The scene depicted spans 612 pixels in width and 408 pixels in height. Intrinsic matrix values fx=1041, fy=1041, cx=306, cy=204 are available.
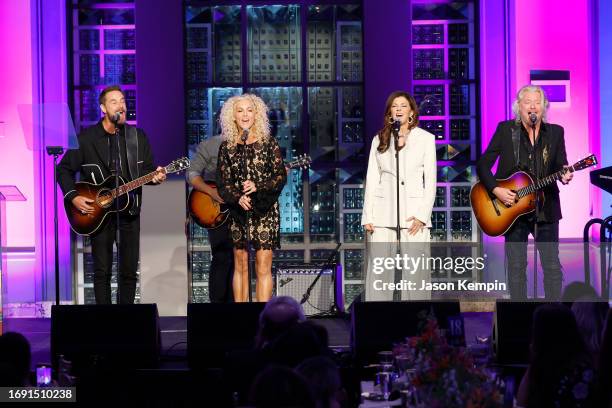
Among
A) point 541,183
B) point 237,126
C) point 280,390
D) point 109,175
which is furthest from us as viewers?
point 109,175

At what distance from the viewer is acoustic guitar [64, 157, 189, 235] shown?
7863 millimetres

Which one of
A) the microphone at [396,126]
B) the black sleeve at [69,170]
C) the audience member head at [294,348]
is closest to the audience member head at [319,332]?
the audience member head at [294,348]

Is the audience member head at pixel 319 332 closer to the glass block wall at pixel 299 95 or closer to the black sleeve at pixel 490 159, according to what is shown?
the black sleeve at pixel 490 159

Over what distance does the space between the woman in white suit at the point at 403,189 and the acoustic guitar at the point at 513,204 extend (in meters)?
0.77

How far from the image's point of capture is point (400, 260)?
746cm

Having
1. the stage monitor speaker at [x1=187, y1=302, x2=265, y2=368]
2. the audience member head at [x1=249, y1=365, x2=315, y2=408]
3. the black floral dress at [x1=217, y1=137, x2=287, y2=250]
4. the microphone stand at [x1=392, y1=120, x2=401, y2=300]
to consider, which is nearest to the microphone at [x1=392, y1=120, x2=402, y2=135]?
the microphone stand at [x1=392, y1=120, x2=401, y2=300]

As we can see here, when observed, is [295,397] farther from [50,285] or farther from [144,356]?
[50,285]

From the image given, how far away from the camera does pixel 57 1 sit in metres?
10.0

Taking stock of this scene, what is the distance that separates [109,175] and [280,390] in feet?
15.6

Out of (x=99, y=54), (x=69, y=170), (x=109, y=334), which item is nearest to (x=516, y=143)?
(x=109, y=334)

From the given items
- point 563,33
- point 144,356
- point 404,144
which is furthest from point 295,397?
point 563,33

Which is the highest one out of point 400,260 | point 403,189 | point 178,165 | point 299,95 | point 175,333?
point 299,95

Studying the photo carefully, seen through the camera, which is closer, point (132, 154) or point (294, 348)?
point (294, 348)

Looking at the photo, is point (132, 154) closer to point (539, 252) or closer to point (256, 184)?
point (256, 184)
